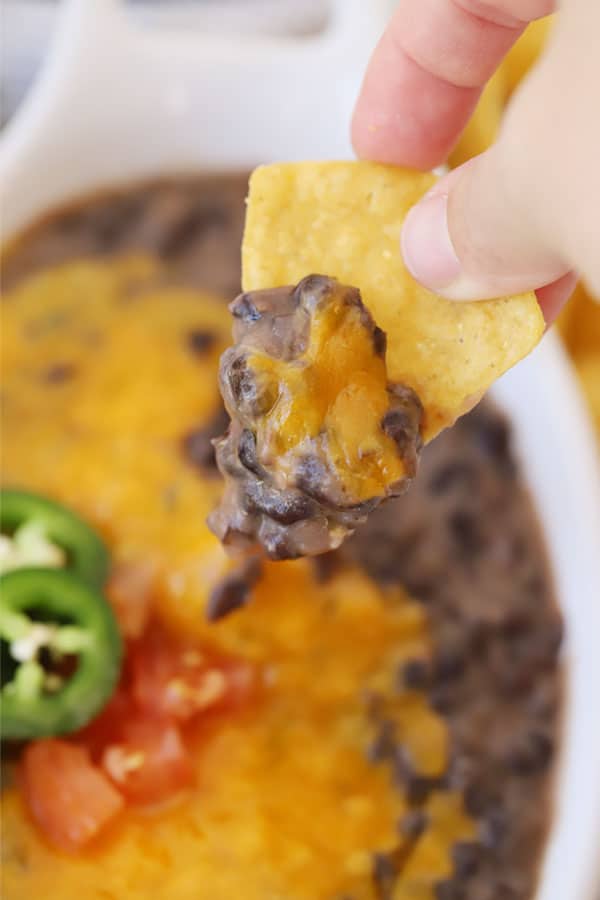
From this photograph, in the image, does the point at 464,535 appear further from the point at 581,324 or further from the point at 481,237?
the point at 481,237

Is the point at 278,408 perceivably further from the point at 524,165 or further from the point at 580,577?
the point at 580,577

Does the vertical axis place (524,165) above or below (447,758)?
above

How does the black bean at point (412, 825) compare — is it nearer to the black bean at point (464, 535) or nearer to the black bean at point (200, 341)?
the black bean at point (464, 535)

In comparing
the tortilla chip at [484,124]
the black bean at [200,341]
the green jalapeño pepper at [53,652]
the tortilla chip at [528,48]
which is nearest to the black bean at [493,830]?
the green jalapeño pepper at [53,652]

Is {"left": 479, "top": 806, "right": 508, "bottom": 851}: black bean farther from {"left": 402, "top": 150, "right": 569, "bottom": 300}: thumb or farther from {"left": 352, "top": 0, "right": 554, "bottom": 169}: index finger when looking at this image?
{"left": 352, "top": 0, "right": 554, "bottom": 169}: index finger

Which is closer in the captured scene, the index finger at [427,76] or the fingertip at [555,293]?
the index finger at [427,76]

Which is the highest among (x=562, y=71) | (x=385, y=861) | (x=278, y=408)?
(x=562, y=71)

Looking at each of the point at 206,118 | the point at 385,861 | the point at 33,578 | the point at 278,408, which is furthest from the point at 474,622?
the point at 206,118
